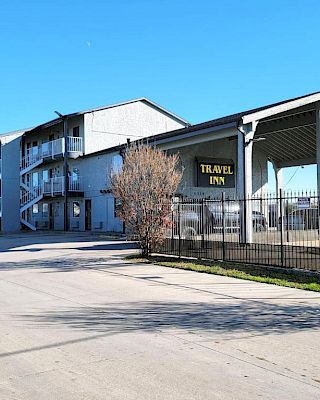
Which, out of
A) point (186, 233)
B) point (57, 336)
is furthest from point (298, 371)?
point (186, 233)

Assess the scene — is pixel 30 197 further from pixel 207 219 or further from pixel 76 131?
pixel 207 219

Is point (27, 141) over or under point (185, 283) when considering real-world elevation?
over

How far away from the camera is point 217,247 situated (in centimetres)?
1550

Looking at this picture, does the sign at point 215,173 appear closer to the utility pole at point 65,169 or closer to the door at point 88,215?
the door at point 88,215

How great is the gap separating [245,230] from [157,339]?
9.71 metres

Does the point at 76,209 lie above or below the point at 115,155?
below

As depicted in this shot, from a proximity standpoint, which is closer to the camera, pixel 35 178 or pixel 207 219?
pixel 207 219

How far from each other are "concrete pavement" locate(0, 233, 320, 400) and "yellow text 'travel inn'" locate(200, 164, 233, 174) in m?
18.9

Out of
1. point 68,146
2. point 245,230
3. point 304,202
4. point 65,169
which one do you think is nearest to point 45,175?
point 68,146

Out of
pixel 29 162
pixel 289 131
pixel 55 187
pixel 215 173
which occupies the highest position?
pixel 29 162

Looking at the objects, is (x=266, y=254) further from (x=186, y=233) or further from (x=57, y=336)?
(x=57, y=336)

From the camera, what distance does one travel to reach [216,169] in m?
31.0

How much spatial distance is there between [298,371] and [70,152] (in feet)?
104

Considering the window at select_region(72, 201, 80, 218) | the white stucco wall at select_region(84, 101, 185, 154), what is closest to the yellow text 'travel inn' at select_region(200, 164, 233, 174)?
the white stucco wall at select_region(84, 101, 185, 154)
